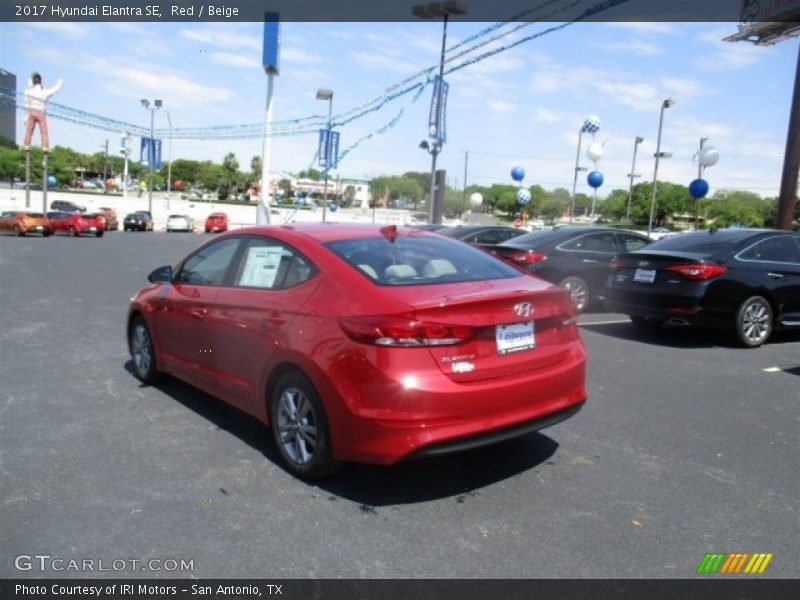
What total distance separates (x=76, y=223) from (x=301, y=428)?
121 ft

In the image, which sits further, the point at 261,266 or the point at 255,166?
the point at 255,166

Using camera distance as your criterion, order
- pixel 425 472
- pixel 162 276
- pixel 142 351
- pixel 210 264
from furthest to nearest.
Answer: pixel 142 351 → pixel 162 276 → pixel 210 264 → pixel 425 472

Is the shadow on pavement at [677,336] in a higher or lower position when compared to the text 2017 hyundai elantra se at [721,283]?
lower

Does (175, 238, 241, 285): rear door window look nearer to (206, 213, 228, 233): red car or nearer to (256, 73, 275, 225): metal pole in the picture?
(256, 73, 275, 225): metal pole

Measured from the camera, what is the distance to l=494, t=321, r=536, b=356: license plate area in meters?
3.52

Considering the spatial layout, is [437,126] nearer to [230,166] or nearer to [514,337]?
[514,337]

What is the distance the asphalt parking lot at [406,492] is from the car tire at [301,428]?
0.12m

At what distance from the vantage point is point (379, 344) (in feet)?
10.7

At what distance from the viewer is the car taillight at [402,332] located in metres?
3.26

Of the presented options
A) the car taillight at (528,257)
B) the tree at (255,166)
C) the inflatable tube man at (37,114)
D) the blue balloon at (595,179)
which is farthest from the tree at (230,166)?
the car taillight at (528,257)
